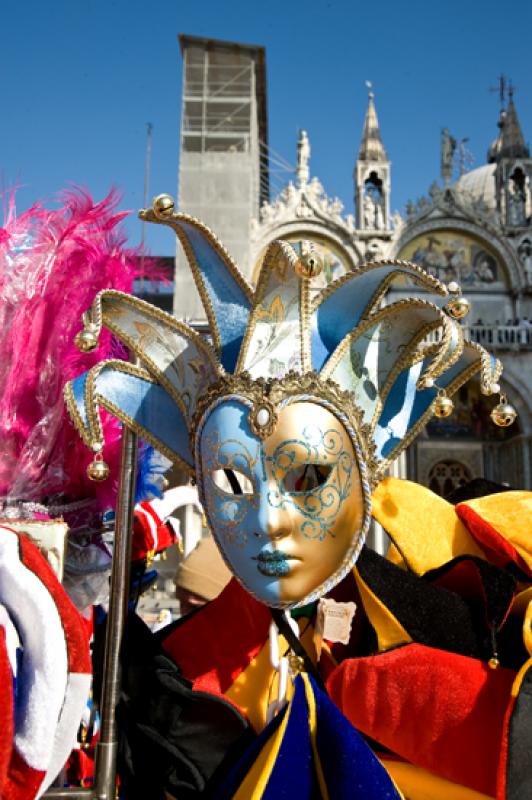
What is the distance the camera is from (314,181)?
14.8 metres

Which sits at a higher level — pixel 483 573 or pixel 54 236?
pixel 54 236

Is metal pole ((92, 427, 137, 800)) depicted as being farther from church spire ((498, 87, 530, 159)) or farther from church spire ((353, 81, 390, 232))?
church spire ((498, 87, 530, 159))

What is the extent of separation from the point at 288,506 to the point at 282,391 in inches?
9.4

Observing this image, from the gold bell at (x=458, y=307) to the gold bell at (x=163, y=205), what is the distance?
2.08 ft

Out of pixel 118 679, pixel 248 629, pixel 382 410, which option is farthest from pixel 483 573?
pixel 118 679

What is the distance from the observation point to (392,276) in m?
1.52

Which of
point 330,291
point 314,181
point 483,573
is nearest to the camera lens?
point 483,573

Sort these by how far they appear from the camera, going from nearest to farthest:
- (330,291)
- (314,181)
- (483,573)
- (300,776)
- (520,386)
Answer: (300,776) < (483,573) < (330,291) < (520,386) < (314,181)

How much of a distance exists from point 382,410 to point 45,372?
893 mm

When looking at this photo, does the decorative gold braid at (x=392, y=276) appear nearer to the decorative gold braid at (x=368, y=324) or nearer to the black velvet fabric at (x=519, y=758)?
the decorative gold braid at (x=368, y=324)

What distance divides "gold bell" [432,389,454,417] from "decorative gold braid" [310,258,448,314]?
0.25m

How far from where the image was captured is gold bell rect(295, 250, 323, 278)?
1.35 metres

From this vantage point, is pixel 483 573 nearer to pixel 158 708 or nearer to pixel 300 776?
pixel 300 776

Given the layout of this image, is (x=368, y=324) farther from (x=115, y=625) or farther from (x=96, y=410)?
(x=115, y=625)
